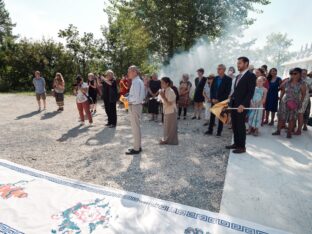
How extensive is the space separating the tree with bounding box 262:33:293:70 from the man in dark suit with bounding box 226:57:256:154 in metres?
67.1

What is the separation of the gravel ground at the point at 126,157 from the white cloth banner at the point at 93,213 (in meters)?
0.40

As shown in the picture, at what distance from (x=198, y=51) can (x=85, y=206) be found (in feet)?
43.7

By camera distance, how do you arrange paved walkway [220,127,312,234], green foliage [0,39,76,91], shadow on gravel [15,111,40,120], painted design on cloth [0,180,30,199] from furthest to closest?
green foliage [0,39,76,91]
shadow on gravel [15,111,40,120]
painted design on cloth [0,180,30,199]
paved walkway [220,127,312,234]

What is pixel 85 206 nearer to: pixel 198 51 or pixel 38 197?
pixel 38 197

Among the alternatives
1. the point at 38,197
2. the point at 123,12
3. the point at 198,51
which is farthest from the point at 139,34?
the point at 38,197

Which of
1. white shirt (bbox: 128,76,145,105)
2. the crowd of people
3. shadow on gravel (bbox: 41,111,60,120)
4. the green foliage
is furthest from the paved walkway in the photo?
the green foliage

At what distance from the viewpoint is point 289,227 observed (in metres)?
2.91

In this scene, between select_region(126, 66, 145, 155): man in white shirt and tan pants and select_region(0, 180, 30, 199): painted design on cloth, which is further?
select_region(126, 66, 145, 155): man in white shirt and tan pants

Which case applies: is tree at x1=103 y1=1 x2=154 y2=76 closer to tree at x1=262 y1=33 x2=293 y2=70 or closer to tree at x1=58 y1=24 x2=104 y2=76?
tree at x1=58 y1=24 x2=104 y2=76

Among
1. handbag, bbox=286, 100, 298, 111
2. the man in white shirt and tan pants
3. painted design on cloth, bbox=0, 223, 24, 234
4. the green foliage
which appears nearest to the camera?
painted design on cloth, bbox=0, 223, 24, 234

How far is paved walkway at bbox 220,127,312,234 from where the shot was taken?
311 cm

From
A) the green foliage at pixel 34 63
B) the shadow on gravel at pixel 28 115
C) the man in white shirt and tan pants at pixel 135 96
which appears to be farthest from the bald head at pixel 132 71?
the green foliage at pixel 34 63

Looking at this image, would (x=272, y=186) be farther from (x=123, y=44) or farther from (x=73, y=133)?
(x=123, y=44)

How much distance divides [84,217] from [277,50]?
7318 centimetres
